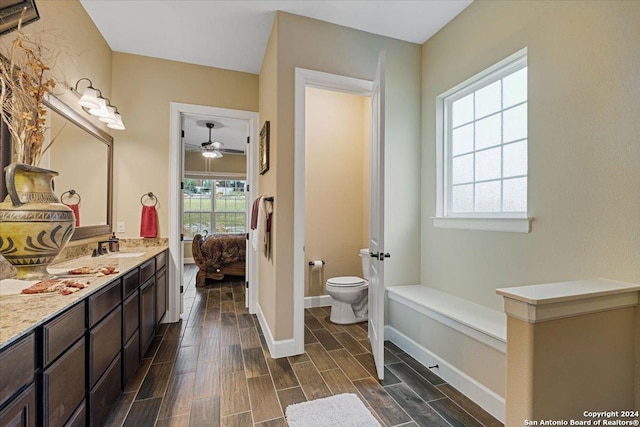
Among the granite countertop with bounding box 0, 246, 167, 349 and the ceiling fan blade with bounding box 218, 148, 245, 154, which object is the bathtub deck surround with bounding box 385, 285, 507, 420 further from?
the ceiling fan blade with bounding box 218, 148, 245, 154

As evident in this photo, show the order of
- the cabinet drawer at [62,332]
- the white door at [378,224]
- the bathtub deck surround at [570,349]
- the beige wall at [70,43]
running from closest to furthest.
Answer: the cabinet drawer at [62,332]
the bathtub deck surround at [570,349]
the beige wall at [70,43]
the white door at [378,224]

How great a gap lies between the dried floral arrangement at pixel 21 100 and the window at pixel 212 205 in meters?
5.73

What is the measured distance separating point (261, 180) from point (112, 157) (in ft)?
4.86

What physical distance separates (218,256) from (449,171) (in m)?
3.73

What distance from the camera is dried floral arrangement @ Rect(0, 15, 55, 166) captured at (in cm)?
146

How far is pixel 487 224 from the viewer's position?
2.20 metres

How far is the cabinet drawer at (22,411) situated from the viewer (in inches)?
34.2

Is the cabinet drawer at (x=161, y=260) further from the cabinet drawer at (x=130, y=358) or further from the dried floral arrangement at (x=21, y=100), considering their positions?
the dried floral arrangement at (x=21, y=100)

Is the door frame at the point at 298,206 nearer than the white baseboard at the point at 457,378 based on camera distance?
No

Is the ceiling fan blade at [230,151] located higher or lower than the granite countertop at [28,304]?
higher

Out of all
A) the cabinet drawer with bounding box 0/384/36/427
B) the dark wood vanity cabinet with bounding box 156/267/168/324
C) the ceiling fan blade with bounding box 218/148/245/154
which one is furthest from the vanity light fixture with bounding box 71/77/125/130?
the ceiling fan blade with bounding box 218/148/245/154

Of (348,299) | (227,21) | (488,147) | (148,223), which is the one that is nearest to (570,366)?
(488,147)

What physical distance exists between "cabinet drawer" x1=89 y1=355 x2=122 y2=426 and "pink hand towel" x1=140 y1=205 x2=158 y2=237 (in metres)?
1.54

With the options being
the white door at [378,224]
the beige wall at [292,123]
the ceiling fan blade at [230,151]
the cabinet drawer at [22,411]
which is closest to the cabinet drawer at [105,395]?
the cabinet drawer at [22,411]
